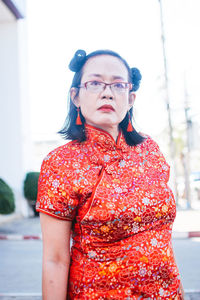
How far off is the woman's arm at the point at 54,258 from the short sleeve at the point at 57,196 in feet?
0.11

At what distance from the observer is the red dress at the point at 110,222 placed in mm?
1053

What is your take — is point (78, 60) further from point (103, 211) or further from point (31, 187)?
point (31, 187)

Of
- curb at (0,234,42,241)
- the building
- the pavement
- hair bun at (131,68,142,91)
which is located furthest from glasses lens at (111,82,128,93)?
the building

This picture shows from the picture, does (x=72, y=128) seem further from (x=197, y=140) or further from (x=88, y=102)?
(x=197, y=140)

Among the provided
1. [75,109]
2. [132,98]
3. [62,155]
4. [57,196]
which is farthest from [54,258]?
[132,98]

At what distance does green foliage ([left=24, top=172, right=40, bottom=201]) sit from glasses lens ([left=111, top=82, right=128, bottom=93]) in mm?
8271

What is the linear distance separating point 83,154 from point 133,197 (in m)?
0.25

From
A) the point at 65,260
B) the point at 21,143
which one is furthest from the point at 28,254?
the point at 21,143

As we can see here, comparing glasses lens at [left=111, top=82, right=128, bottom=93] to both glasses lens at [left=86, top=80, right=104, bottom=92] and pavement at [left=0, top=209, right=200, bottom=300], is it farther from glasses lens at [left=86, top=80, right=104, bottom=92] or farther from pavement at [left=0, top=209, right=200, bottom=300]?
pavement at [left=0, top=209, right=200, bottom=300]

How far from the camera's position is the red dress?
105 cm

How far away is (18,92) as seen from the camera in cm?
931

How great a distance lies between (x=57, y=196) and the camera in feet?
3.45

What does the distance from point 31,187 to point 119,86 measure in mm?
8345

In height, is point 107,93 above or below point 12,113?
below
